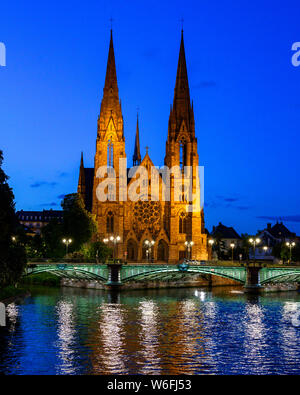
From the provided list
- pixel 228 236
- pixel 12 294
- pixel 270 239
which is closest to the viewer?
pixel 12 294

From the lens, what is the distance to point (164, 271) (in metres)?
82.5

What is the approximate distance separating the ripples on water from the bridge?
1076 centimetres

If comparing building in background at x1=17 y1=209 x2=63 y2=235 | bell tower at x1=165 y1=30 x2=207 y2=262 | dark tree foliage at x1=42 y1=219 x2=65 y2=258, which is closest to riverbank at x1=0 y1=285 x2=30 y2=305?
dark tree foliage at x1=42 y1=219 x2=65 y2=258

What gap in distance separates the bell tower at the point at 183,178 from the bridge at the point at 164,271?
27234 mm

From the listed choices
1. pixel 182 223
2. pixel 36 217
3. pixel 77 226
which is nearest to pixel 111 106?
pixel 182 223

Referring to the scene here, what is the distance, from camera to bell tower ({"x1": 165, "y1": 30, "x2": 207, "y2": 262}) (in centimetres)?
11431

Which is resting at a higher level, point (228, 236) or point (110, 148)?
point (110, 148)

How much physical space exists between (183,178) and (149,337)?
73.2 metres

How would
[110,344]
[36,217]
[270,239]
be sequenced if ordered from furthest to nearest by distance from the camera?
[36,217] → [270,239] → [110,344]

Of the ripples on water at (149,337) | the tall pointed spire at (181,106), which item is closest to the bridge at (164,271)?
the ripples on water at (149,337)

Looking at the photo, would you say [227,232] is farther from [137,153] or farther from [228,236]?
[137,153]

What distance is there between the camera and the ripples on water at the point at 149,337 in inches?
1373

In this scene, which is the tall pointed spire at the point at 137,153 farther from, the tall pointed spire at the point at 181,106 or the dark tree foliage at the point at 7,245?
the dark tree foliage at the point at 7,245
